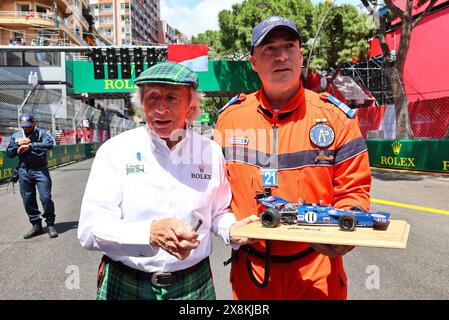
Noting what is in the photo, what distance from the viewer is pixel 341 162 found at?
2043 millimetres

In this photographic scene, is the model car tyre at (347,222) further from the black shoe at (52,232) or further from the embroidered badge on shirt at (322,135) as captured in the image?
the black shoe at (52,232)

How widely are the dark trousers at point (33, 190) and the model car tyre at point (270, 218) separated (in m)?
5.79

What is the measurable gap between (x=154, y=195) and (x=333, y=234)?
2.68 ft

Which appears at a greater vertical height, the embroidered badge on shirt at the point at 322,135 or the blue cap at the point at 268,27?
the blue cap at the point at 268,27

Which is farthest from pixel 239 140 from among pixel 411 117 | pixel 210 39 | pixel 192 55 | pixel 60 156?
pixel 210 39

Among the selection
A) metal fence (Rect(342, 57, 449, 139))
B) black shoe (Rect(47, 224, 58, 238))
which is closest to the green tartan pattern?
black shoe (Rect(47, 224, 58, 238))

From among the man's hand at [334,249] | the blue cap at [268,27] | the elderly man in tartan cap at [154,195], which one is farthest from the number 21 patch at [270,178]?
the blue cap at [268,27]

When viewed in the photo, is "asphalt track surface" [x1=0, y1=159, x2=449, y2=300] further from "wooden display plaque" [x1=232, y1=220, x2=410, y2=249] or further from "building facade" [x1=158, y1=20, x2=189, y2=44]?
"building facade" [x1=158, y1=20, x2=189, y2=44]

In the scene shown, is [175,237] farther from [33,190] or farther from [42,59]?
[42,59]

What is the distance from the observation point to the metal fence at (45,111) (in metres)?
15.8

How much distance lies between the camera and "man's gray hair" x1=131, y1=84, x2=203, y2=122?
6.54 feet

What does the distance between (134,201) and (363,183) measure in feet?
3.72

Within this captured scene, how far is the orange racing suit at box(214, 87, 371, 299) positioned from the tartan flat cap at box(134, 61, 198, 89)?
A: 17.3 inches

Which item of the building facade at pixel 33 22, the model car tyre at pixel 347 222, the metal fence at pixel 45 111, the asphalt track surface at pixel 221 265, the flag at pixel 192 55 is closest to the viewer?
the model car tyre at pixel 347 222
